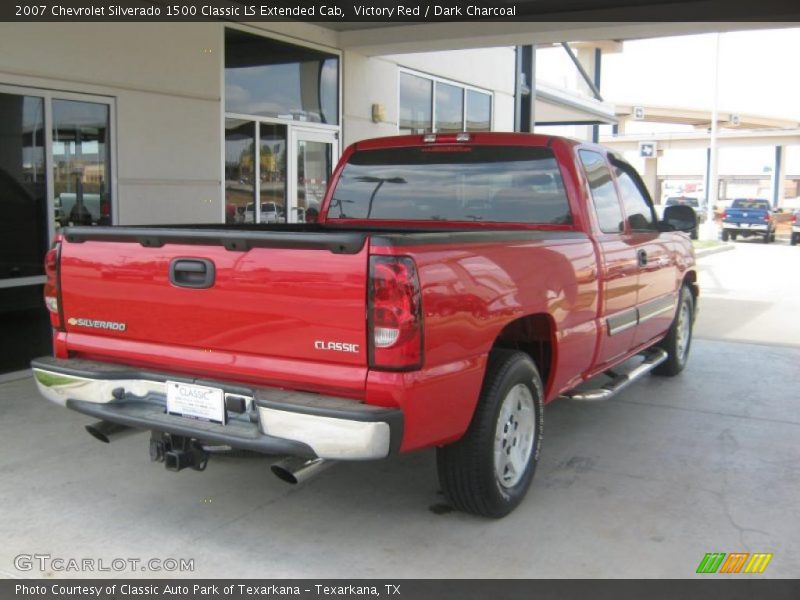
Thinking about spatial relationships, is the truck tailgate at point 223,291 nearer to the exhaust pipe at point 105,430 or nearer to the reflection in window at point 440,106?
the exhaust pipe at point 105,430

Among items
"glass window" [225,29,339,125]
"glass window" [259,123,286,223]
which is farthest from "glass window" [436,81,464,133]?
"glass window" [259,123,286,223]

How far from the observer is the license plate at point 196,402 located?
141 inches

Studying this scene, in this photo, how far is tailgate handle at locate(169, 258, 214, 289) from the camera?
3627 mm

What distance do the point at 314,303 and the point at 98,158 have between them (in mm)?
5018

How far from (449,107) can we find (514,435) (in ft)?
33.8

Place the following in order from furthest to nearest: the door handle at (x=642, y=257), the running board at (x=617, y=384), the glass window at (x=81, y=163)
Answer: the glass window at (x=81, y=163) → the door handle at (x=642, y=257) → the running board at (x=617, y=384)

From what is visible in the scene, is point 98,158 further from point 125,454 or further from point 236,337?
point 236,337

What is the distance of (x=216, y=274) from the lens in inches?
142

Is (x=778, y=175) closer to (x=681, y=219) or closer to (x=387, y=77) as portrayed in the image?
(x=387, y=77)

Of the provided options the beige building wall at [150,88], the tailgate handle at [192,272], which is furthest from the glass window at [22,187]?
the tailgate handle at [192,272]

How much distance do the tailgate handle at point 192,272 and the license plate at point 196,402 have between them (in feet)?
1.51

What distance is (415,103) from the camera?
1277cm

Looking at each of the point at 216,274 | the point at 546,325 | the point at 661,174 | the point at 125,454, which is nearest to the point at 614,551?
the point at 546,325

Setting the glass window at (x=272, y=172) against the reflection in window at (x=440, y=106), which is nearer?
the glass window at (x=272, y=172)
